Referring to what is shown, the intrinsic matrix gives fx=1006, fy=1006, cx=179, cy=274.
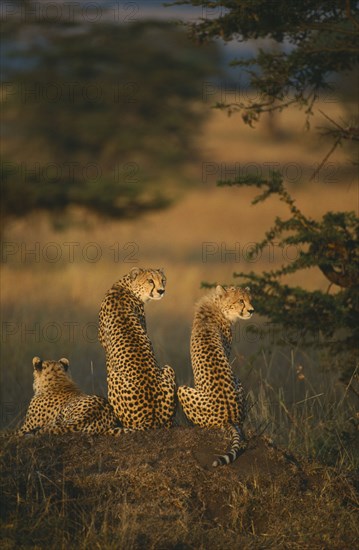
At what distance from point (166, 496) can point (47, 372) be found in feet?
4.72

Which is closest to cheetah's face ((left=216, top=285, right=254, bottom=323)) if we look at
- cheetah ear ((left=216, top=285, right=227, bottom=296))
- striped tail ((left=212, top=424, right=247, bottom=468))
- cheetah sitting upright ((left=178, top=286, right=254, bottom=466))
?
cheetah ear ((left=216, top=285, right=227, bottom=296))

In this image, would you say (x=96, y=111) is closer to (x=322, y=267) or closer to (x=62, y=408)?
(x=322, y=267)

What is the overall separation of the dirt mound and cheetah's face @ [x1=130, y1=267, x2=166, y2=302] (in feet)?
2.84

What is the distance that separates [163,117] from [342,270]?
25.8 ft

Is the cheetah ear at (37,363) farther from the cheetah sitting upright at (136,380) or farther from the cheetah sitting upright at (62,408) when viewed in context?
the cheetah sitting upright at (136,380)

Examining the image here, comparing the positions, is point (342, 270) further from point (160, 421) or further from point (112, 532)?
point (112, 532)

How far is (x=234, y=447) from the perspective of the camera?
4.75 metres

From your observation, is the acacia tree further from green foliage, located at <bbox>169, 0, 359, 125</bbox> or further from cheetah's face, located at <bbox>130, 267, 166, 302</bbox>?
cheetah's face, located at <bbox>130, 267, 166, 302</bbox>

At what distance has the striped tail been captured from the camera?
15.3ft

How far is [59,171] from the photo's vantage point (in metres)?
13.8

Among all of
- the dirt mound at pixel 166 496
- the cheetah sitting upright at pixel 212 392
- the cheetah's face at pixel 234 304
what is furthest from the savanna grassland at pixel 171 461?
the cheetah's face at pixel 234 304

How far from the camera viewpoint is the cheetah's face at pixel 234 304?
5.76 meters

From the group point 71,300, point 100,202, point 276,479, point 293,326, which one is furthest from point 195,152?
point 276,479

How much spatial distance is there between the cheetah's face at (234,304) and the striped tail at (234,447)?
0.86 m
